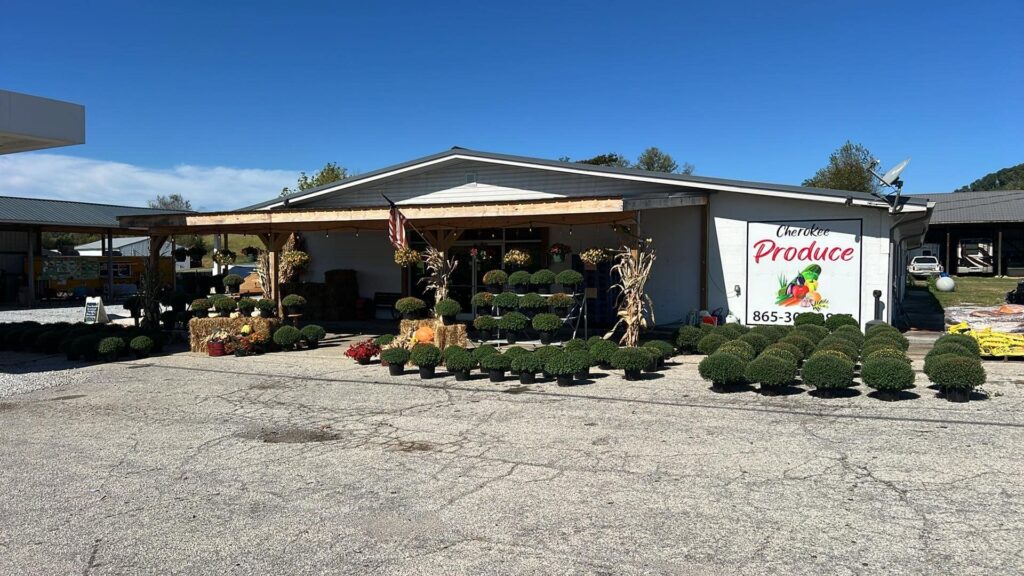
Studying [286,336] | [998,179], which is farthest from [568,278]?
[998,179]

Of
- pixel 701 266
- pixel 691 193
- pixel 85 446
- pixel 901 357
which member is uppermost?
pixel 691 193

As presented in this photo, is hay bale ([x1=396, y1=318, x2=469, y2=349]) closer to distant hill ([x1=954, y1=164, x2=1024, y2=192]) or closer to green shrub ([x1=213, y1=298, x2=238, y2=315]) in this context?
green shrub ([x1=213, y1=298, x2=238, y2=315])

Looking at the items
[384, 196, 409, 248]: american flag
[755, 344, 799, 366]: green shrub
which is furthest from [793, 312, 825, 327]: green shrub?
[384, 196, 409, 248]: american flag

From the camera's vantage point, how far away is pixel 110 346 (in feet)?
42.4

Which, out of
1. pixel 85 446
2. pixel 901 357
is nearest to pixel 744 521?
pixel 901 357

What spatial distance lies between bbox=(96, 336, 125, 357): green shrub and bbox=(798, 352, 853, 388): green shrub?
11.7 metres

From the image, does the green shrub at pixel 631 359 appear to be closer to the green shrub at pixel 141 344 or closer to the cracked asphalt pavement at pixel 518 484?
the cracked asphalt pavement at pixel 518 484

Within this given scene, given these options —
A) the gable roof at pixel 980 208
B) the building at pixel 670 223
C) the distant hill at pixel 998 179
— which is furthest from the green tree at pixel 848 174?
the distant hill at pixel 998 179

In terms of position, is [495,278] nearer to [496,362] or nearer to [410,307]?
[410,307]

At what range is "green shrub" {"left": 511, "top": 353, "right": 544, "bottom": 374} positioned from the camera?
9.92 meters

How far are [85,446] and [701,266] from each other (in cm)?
1152

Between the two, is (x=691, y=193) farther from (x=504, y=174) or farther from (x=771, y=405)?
(x=771, y=405)

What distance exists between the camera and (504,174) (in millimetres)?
16734

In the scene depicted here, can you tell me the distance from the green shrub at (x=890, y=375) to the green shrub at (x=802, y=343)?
7.01 ft
